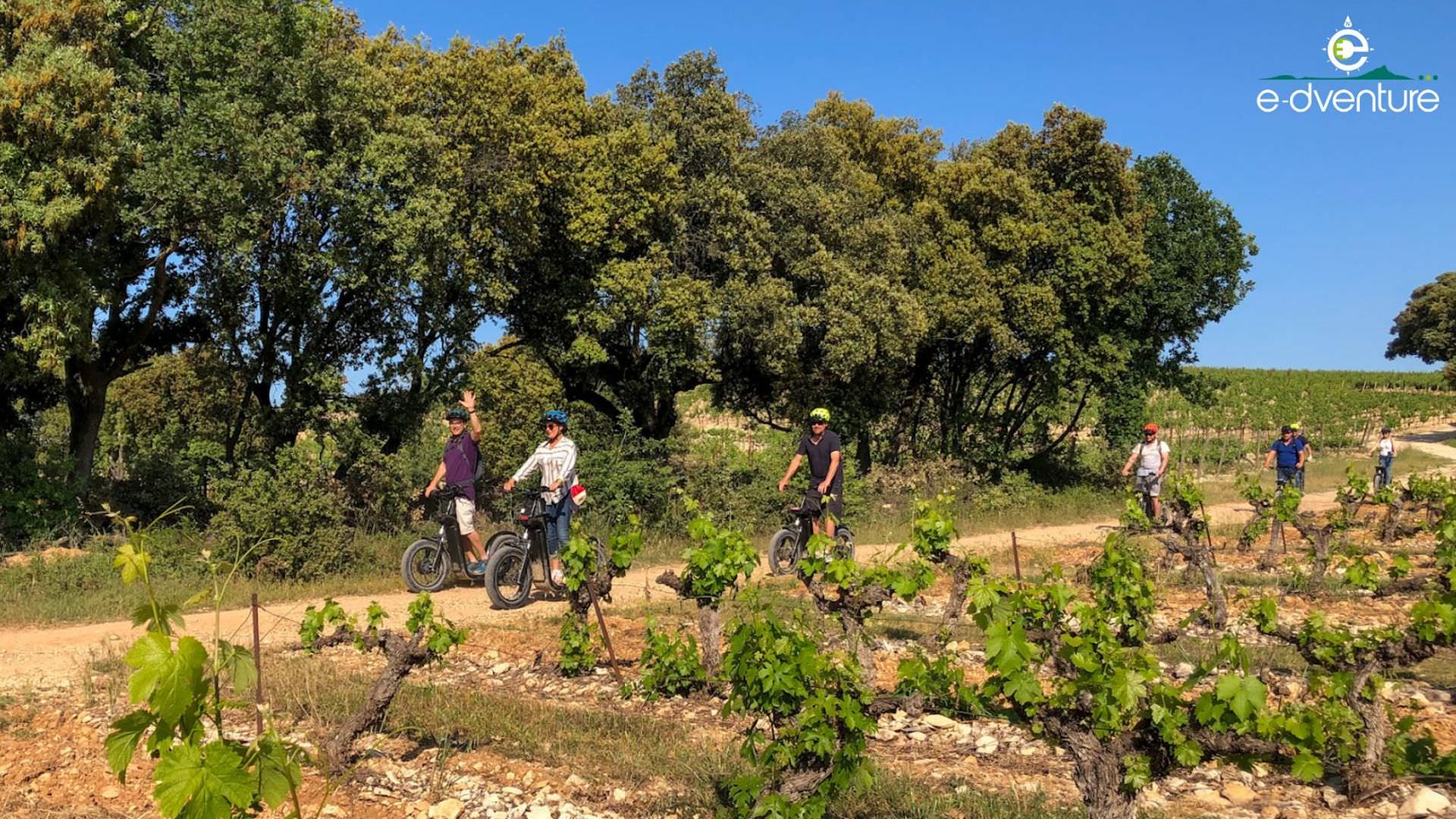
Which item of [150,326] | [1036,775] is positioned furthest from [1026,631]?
[150,326]

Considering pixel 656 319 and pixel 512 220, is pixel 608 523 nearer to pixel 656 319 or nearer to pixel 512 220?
pixel 656 319

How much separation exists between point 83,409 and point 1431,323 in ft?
244

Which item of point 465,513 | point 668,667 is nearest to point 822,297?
point 465,513

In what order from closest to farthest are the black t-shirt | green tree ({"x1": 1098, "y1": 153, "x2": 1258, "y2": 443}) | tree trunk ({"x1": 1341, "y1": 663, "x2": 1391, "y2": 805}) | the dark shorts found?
tree trunk ({"x1": 1341, "y1": 663, "x2": 1391, "y2": 805})
the black t-shirt
the dark shorts
green tree ({"x1": 1098, "y1": 153, "x2": 1258, "y2": 443})

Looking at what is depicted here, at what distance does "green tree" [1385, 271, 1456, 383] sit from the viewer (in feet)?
195

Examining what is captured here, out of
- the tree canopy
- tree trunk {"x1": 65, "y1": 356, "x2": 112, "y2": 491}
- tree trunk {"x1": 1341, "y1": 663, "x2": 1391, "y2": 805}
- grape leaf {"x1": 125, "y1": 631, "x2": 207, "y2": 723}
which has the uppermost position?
the tree canopy

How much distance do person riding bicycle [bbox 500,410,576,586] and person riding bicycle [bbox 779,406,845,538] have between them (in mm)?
2282

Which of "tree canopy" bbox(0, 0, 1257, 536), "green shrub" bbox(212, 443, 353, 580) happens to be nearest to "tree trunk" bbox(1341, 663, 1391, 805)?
"green shrub" bbox(212, 443, 353, 580)

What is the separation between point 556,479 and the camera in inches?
384

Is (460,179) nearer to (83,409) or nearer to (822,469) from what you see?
(83,409)

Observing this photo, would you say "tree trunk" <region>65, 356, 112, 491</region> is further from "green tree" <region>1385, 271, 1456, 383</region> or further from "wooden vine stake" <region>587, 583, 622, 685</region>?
"green tree" <region>1385, 271, 1456, 383</region>

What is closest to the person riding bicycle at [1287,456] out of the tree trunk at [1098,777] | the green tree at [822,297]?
the green tree at [822,297]

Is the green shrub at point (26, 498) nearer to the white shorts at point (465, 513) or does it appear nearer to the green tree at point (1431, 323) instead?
the white shorts at point (465, 513)

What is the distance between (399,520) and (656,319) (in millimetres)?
5049
